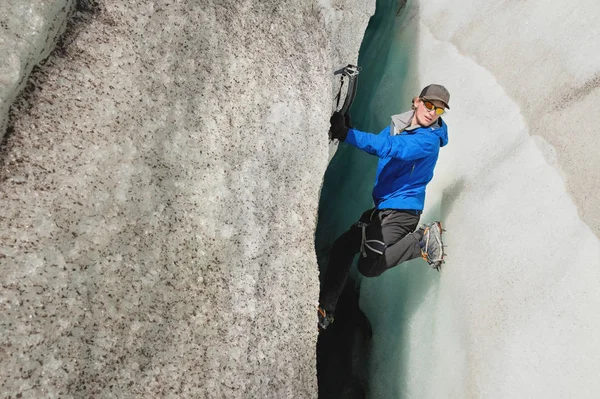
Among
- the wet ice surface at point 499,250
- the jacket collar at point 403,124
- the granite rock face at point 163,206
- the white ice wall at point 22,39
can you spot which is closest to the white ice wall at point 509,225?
the wet ice surface at point 499,250

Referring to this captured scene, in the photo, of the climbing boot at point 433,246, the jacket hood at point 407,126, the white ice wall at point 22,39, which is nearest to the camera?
the white ice wall at point 22,39

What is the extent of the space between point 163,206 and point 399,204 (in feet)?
4.82

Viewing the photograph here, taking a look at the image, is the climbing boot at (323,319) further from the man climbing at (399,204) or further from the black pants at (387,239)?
the black pants at (387,239)

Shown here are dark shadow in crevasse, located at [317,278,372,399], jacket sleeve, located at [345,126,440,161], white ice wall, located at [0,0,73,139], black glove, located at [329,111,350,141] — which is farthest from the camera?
dark shadow in crevasse, located at [317,278,372,399]

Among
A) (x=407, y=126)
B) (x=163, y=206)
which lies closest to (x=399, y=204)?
(x=407, y=126)

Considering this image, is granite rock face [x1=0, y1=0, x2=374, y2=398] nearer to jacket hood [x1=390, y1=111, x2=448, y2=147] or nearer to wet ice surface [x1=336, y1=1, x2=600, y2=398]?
jacket hood [x1=390, y1=111, x2=448, y2=147]

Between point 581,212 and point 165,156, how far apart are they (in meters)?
1.98

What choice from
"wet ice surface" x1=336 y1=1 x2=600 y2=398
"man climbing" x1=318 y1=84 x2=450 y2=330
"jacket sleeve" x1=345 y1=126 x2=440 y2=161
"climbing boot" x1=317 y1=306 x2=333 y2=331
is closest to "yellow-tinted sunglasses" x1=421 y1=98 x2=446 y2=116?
"man climbing" x1=318 y1=84 x2=450 y2=330

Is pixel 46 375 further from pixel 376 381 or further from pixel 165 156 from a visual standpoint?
pixel 376 381

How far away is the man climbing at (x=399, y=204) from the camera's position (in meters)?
2.52

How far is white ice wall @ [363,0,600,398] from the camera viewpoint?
2.33 m

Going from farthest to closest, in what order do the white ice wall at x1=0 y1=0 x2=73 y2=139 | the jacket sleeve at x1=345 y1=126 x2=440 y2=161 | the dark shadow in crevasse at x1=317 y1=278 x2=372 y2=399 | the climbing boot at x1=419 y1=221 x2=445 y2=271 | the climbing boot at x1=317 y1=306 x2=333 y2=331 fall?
the dark shadow in crevasse at x1=317 y1=278 x2=372 y2=399 < the climbing boot at x1=317 y1=306 x2=333 y2=331 < the climbing boot at x1=419 y1=221 x2=445 y2=271 < the jacket sleeve at x1=345 y1=126 x2=440 y2=161 < the white ice wall at x1=0 y1=0 x2=73 y2=139

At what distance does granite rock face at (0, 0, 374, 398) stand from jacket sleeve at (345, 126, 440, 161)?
8.7 inches

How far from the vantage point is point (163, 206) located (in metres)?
1.83
